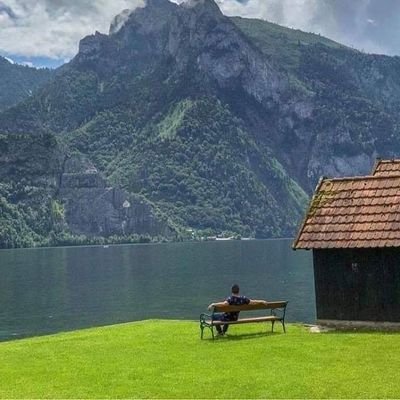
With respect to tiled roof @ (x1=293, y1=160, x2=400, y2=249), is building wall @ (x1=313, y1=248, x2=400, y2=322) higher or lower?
lower

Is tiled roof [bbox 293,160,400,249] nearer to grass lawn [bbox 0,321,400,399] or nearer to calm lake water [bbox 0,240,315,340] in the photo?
grass lawn [bbox 0,321,400,399]

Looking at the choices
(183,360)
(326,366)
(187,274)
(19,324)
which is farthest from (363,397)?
(187,274)

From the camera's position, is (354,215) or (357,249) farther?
(354,215)

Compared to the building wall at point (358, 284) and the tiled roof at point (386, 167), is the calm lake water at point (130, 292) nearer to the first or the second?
the tiled roof at point (386, 167)

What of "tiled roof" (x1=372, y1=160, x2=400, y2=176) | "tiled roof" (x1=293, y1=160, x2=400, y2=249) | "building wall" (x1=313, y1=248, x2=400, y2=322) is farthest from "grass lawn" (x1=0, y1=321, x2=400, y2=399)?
"tiled roof" (x1=372, y1=160, x2=400, y2=176)

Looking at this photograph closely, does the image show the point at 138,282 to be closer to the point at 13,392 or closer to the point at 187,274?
the point at 187,274

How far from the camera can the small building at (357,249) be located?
24750mm

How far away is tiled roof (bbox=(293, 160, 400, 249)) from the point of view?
81.7 feet

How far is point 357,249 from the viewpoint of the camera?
25312 mm

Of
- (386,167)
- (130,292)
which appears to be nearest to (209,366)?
(386,167)

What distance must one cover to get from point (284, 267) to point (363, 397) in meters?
129

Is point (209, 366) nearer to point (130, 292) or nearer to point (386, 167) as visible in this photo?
point (386, 167)

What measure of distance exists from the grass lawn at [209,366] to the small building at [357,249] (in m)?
1.70

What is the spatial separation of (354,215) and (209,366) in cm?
940
